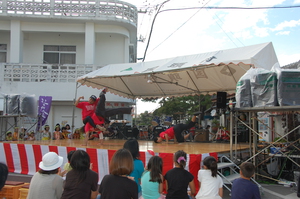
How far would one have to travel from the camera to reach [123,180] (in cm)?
301

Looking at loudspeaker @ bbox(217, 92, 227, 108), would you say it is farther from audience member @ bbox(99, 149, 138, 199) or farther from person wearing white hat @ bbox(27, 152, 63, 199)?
person wearing white hat @ bbox(27, 152, 63, 199)

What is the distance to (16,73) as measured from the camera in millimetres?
14961

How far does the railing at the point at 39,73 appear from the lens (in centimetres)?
1491

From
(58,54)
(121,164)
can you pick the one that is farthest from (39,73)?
(121,164)

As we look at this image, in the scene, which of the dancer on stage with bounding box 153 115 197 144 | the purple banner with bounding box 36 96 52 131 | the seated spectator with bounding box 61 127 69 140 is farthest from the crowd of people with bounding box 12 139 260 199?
the purple banner with bounding box 36 96 52 131

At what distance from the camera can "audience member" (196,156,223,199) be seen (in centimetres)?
430

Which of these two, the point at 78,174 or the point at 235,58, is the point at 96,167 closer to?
the point at 78,174

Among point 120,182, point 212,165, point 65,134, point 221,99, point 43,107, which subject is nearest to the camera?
point 120,182

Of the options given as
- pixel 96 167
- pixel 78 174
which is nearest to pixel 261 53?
pixel 96 167

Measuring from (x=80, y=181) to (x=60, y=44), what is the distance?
15.2m

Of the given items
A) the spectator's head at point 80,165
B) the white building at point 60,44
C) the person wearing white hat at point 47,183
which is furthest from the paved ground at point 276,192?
the white building at point 60,44

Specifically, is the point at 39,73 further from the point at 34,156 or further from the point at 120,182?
the point at 120,182

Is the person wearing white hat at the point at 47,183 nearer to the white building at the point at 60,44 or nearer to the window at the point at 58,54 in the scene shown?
the white building at the point at 60,44

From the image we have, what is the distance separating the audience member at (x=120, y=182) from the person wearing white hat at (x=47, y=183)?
680mm
